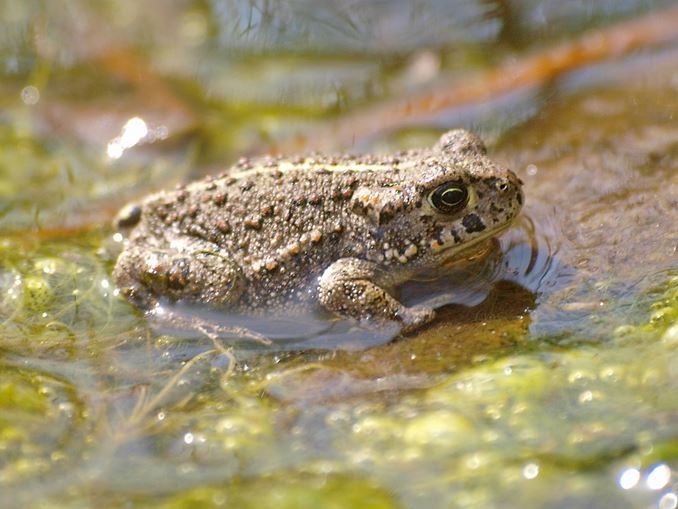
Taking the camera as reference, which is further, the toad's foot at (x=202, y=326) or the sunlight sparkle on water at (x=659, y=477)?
the toad's foot at (x=202, y=326)

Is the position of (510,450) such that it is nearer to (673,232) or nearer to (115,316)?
(673,232)

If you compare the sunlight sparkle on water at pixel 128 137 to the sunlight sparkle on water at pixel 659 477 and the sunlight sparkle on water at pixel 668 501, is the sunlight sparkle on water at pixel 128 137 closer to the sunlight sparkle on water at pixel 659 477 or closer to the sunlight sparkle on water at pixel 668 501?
the sunlight sparkle on water at pixel 659 477

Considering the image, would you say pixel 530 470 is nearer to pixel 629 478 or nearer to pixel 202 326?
pixel 629 478

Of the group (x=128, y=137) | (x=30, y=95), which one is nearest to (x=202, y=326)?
(x=128, y=137)

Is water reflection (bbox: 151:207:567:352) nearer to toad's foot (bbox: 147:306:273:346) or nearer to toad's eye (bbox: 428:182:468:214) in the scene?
toad's foot (bbox: 147:306:273:346)

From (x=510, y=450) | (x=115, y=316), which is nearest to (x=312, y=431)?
(x=510, y=450)

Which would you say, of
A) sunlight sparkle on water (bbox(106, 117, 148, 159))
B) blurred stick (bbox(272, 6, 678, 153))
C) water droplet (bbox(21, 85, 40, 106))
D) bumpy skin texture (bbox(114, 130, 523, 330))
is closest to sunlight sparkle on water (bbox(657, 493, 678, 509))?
bumpy skin texture (bbox(114, 130, 523, 330))

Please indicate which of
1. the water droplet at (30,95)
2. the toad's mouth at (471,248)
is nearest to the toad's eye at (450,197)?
the toad's mouth at (471,248)
